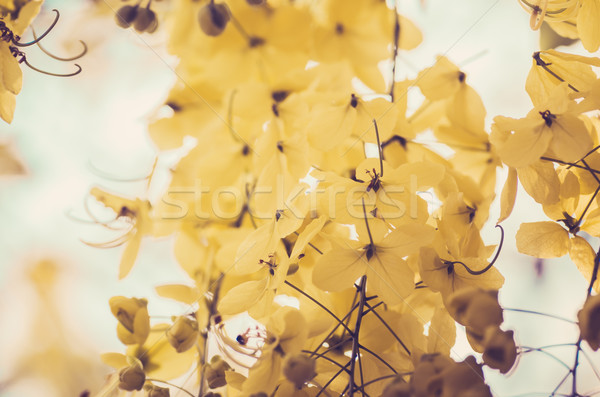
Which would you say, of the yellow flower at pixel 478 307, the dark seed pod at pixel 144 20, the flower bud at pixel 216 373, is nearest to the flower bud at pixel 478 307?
the yellow flower at pixel 478 307

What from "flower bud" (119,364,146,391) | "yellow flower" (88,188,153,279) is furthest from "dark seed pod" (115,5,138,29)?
"flower bud" (119,364,146,391)

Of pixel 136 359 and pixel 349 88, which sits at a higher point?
pixel 349 88

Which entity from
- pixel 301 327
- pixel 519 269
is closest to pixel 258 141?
pixel 301 327

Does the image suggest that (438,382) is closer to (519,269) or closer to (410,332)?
(410,332)

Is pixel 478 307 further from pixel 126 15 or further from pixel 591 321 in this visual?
pixel 126 15

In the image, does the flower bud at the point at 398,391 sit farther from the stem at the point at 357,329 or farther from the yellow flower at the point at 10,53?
the yellow flower at the point at 10,53

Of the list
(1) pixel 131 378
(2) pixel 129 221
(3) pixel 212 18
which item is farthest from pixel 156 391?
(3) pixel 212 18

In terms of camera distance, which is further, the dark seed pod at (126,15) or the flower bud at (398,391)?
the dark seed pod at (126,15)
